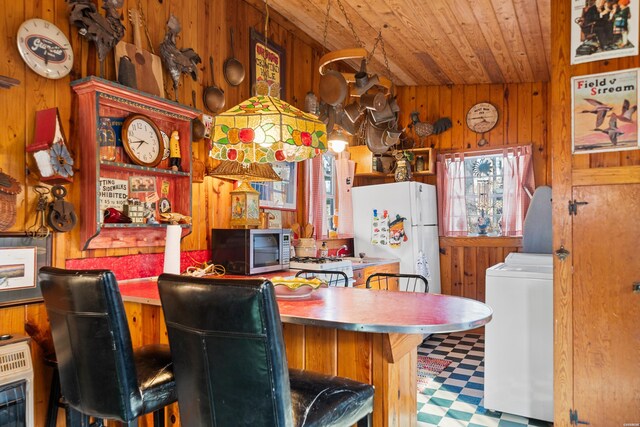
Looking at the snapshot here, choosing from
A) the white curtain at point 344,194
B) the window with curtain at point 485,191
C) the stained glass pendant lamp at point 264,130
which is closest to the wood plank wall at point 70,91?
the stained glass pendant lamp at point 264,130

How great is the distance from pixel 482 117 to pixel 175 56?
11.6 ft

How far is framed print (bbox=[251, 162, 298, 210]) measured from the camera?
12.0ft

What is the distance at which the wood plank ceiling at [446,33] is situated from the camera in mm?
3256

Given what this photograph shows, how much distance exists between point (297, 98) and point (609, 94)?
249 cm

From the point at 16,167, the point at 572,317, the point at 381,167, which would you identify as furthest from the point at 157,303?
the point at 381,167

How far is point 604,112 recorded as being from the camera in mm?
2270

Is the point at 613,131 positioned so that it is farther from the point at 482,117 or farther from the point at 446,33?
the point at 482,117

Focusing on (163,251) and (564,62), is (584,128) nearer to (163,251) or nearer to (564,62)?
(564,62)

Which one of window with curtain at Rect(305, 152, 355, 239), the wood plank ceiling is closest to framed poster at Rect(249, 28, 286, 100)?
the wood plank ceiling

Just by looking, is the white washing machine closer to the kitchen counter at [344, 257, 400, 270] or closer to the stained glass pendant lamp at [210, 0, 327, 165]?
the kitchen counter at [344, 257, 400, 270]

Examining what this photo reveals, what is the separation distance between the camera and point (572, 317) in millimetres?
2357

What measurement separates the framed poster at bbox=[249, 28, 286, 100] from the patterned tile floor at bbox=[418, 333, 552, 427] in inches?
101

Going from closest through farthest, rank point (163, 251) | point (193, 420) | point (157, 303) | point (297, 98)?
1. point (193, 420)
2. point (157, 303)
3. point (163, 251)
4. point (297, 98)

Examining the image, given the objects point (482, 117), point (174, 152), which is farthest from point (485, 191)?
point (174, 152)
